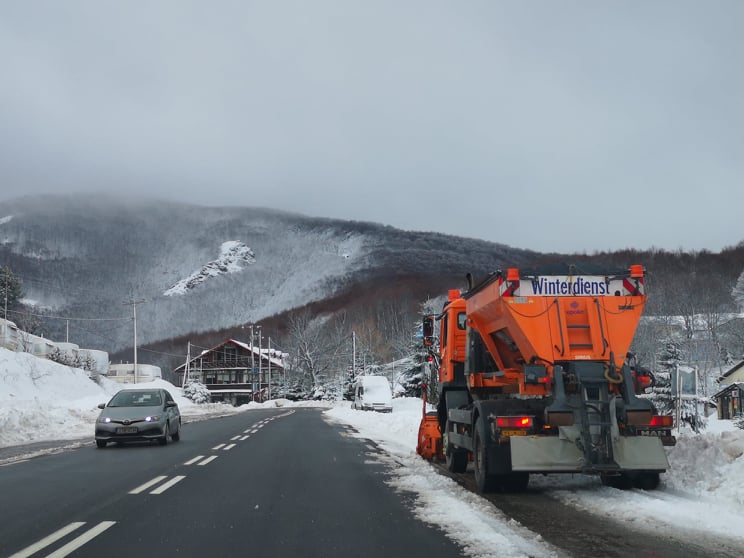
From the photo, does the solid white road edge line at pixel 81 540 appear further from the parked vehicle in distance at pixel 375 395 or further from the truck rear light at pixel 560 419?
the parked vehicle in distance at pixel 375 395

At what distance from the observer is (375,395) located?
154ft

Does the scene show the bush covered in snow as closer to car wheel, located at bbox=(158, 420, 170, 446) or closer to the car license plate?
car wheel, located at bbox=(158, 420, 170, 446)

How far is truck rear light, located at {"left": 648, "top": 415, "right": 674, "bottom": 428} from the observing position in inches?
360

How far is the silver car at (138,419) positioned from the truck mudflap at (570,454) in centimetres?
1272

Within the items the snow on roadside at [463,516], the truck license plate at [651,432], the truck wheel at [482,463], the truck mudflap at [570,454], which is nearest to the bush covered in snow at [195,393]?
the snow on roadside at [463,516]

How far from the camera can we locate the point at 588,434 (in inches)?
354

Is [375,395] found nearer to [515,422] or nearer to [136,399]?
[136,399]

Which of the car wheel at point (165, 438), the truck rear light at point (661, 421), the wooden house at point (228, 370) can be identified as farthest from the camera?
the wooden house at point (228, 370)

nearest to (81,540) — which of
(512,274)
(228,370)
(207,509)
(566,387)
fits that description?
(207,509)

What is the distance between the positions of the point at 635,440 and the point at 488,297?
2.84m

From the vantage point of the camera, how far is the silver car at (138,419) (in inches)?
730

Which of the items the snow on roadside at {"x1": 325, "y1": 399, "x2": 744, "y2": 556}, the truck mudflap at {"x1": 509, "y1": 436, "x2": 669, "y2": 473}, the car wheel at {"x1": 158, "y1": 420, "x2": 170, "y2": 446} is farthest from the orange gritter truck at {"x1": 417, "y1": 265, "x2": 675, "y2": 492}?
the car wheel at {"x1": 158, "y1": 420, "x2": 170, "y2": 446}

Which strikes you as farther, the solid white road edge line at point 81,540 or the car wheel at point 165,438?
the car wheel at point 165,438

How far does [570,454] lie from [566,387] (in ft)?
2.78
